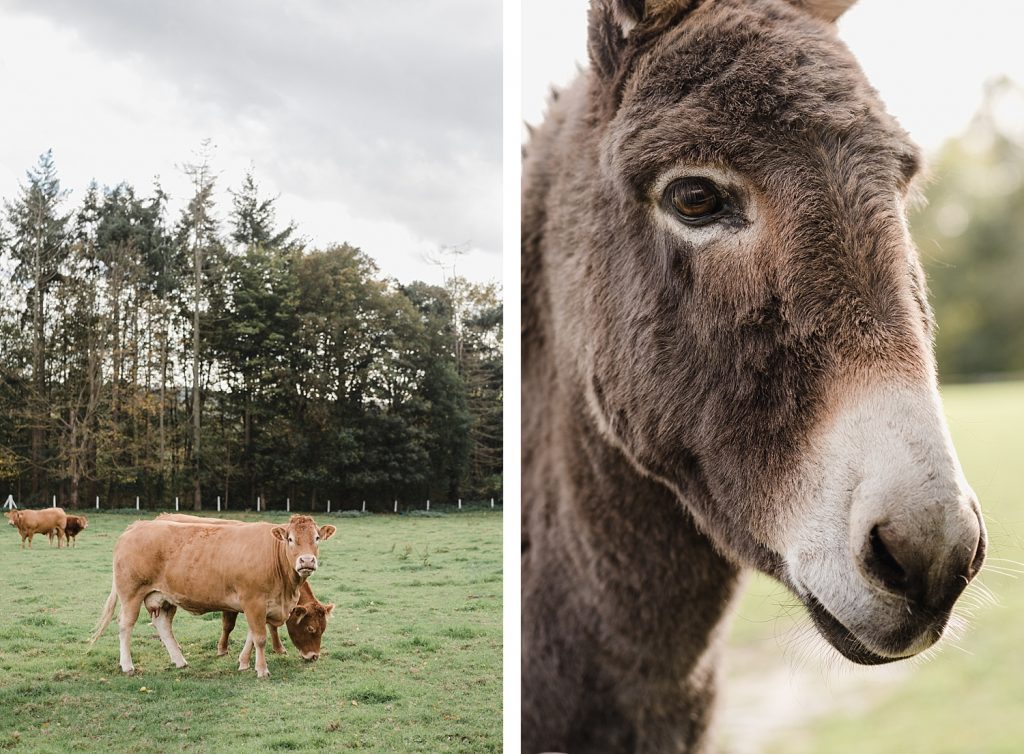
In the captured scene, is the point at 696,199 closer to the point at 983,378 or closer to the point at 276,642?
the point at 983,378

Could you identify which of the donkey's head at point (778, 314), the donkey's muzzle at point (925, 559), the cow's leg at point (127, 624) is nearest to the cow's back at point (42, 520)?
the cow's leg at point (127, 624)

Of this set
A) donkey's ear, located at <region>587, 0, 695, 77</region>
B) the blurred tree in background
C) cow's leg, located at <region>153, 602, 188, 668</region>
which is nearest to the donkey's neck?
donkey's ear, located at <region>587, 0, 695, 77</region>

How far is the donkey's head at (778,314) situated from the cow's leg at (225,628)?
1.27 metres

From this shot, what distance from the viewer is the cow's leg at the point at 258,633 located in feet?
6.64

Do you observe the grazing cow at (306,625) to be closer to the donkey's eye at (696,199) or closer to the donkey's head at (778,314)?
the donkey's head at (778,314)

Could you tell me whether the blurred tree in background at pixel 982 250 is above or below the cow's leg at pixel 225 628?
above

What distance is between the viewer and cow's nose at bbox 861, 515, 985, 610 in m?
0.94

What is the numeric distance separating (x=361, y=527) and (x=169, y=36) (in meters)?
1.48

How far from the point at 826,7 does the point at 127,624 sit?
212 cm

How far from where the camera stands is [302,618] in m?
2.09

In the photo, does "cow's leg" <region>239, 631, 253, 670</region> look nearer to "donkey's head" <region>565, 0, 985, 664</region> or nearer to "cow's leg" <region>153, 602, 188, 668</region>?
"cow's leg" <region>153, 602, 188, 668</region>

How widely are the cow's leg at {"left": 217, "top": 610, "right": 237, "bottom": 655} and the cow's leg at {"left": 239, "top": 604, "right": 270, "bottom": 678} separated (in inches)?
1.3

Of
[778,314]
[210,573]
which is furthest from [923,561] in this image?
[210,573]

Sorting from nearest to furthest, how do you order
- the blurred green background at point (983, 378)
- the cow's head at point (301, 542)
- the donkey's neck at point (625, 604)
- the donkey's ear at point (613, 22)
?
the donkey's ear at point (613, 22), the donkey's neck at point (625, 604), the blurred green background at point (983, 378), the cow's head at point (301, 542)
